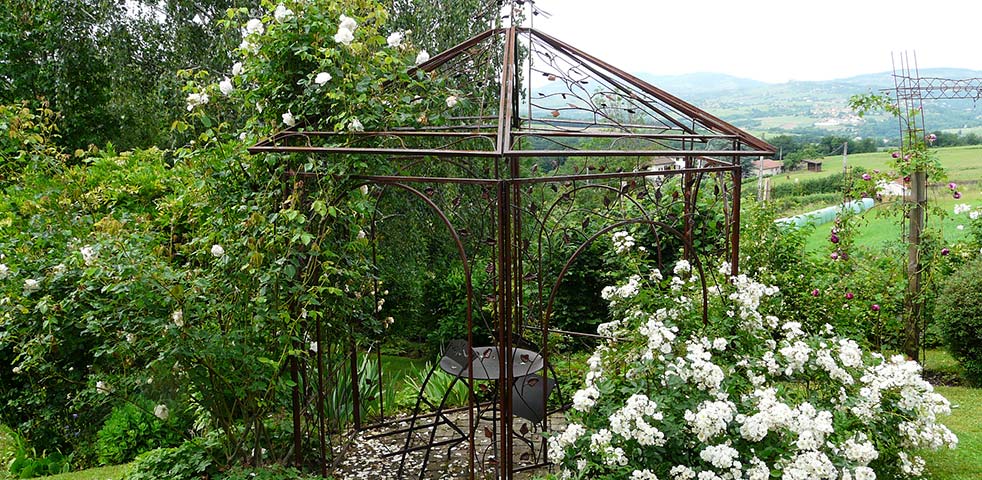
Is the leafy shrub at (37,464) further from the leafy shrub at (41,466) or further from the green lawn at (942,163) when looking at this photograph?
the green lawn at (942,163)

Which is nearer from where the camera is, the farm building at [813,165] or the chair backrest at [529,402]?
the chair backrest at [529,402]

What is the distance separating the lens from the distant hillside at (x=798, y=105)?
30.6 feet

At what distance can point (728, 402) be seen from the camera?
2.83 metres

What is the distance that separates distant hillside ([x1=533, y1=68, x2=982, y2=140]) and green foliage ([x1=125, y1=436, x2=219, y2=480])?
21.2ft

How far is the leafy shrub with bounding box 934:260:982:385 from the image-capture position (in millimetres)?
5250

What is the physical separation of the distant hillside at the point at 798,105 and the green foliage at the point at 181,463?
647 cm

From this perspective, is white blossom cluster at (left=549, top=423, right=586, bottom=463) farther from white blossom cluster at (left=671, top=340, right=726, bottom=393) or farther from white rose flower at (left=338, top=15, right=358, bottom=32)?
white rose flower at (left=338, top=15, right=358, bottom=32)

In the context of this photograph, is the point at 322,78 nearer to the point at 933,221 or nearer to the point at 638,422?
the point at 638,422

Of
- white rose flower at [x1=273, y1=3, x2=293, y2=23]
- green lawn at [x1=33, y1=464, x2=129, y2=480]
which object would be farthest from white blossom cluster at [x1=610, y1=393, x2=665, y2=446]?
green lawn at [x1=33, y1=464, x2=129, y2=480]

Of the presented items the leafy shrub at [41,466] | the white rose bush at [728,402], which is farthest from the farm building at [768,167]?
the leafy shrub at [41,466]

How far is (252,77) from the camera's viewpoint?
347cm

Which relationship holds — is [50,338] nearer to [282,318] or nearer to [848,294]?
[282,318]

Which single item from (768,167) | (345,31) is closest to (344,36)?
(345,31)

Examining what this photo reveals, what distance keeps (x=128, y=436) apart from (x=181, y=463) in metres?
1.28
